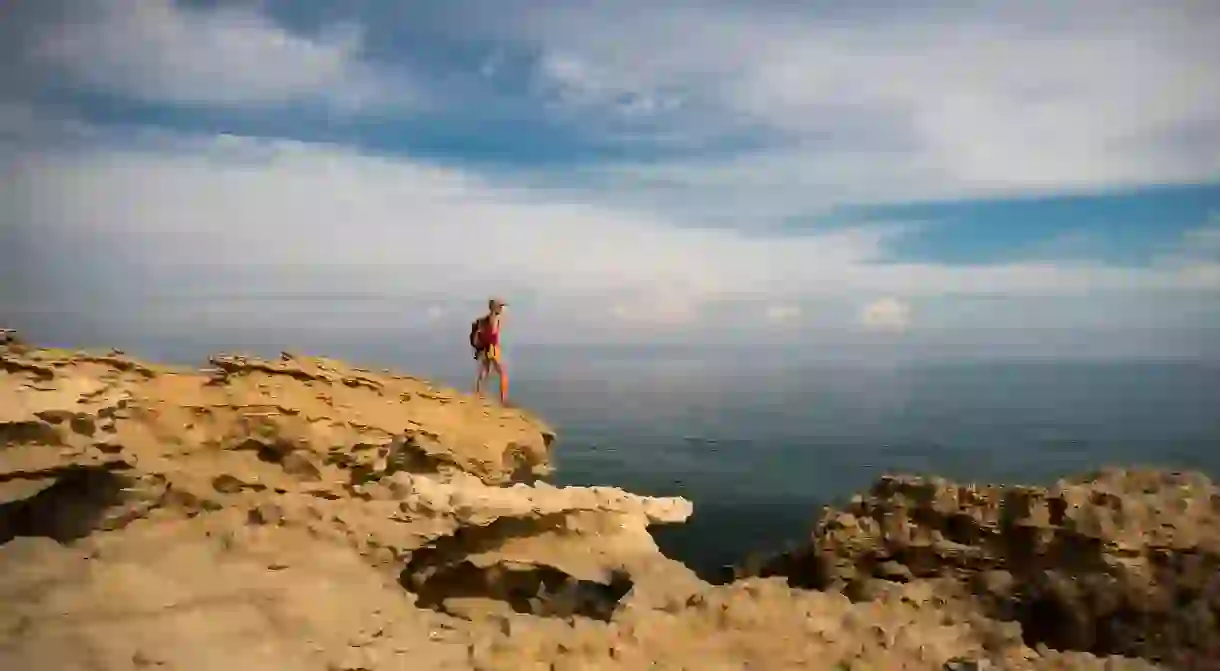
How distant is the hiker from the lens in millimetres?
10430

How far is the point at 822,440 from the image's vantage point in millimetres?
24953

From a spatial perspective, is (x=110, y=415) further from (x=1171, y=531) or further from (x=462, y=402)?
(x=1171, y=531)

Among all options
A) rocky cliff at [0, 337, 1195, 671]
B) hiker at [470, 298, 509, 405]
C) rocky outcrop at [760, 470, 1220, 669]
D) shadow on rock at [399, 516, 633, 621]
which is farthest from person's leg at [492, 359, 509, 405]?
rocky outcrop at [760, 470, 1220, 669]

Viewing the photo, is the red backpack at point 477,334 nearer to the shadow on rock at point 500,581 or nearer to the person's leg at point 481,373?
the person's leg at point 481,373

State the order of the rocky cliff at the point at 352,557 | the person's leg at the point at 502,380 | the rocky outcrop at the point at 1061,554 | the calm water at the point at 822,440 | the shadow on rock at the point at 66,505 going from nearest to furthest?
the rocky cliff at the point at 352,557, the shadow on rock at the point at 66,505, the rocky outcrop at the point at 1061,554, the person's leg at the point at 502,380, the calm water at the point at 822,440

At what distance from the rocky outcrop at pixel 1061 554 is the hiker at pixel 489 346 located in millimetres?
4899

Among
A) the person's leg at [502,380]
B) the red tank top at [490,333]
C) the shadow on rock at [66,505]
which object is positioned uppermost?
the red tank top at [490,333]

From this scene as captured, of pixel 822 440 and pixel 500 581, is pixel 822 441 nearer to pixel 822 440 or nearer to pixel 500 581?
pixel 822 440

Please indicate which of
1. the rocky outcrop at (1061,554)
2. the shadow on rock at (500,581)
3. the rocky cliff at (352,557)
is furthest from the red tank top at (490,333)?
the rocky outcrop at (1061,554)

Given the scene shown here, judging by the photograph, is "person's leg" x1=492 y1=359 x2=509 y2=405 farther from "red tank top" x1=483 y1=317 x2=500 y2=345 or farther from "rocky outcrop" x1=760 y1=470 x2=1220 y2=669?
"rocky outcrop" x1=760 y1=470 x2=1220 y2=669

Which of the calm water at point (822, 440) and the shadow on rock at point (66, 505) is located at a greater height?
the shadow on rock at point (66, 505)

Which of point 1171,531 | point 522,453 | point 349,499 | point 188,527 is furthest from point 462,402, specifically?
point 1171,531

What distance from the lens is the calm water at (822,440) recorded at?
1476cm

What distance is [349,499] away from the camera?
6973mm
